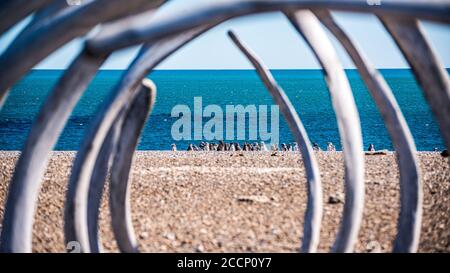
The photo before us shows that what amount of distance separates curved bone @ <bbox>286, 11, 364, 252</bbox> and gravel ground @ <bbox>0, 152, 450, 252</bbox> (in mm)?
3250

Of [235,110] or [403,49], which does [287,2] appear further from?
[235,110]

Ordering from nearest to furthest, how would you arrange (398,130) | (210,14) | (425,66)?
1. (210,14)
2. (425,66)
3. (398,130)

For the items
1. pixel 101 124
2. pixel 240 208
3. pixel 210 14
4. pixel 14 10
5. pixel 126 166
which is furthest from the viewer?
pixel 240 208

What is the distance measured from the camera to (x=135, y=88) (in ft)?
20.0

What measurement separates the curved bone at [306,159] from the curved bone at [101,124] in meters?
1.88

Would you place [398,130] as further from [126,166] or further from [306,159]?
[126,166]

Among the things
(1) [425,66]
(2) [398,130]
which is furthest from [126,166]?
(1) [425,66]

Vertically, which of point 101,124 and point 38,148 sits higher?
point 101,124

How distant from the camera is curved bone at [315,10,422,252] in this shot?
630 cm

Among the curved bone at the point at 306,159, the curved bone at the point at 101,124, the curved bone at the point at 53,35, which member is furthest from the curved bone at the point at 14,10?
the curved bone at the point at 306,159

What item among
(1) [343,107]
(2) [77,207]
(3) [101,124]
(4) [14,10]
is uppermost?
(1) [343,107]

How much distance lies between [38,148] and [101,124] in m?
1.32
